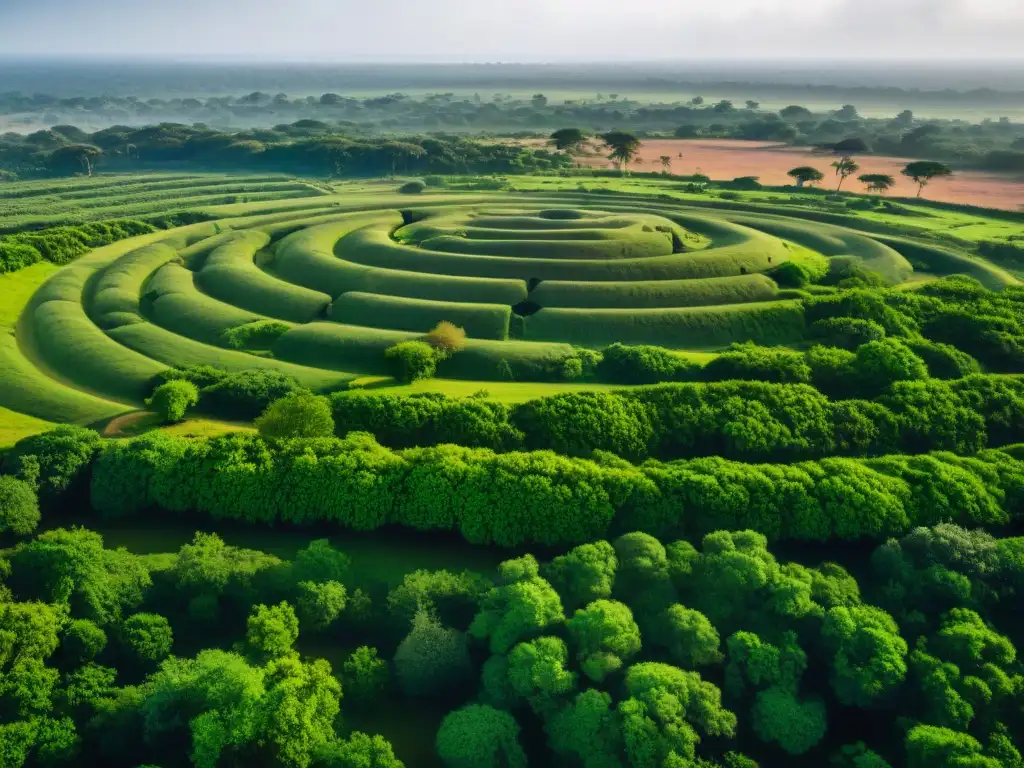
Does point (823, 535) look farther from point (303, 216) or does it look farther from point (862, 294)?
point (303, 216)

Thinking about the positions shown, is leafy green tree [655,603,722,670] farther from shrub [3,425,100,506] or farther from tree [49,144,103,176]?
tree [49,144,103,176]

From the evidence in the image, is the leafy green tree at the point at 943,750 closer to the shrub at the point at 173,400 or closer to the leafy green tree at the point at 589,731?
the leafy green tree at the point at 589,731

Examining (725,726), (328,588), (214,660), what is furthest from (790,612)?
(214,660)

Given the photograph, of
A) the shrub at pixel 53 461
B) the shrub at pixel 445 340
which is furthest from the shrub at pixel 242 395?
the shrub at pixel 445 340

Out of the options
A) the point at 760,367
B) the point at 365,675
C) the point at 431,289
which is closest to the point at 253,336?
the point at 431,289

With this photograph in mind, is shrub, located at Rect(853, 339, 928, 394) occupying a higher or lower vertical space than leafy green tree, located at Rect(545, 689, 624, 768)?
higher

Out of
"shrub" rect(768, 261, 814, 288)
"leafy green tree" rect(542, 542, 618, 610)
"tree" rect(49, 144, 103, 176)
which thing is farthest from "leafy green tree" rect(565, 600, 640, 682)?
"tree" rect(49, 144, 103, 176)
